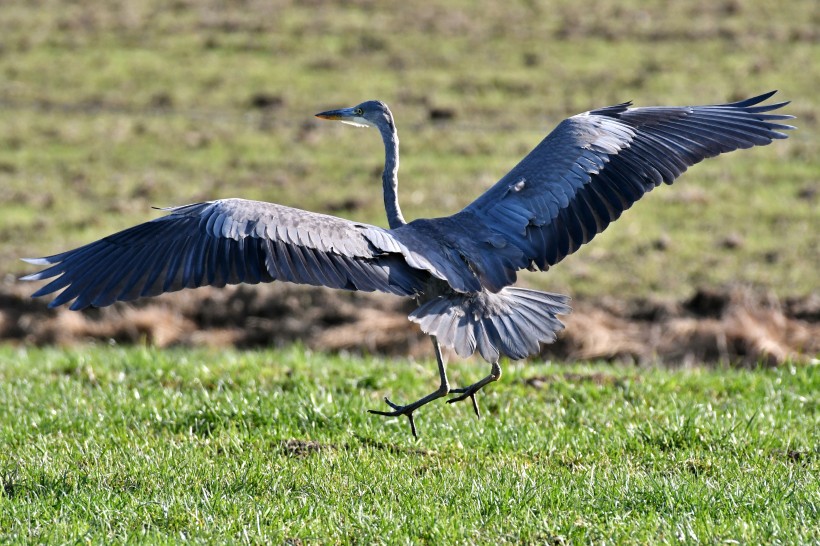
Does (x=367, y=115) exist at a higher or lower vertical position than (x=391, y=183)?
higher

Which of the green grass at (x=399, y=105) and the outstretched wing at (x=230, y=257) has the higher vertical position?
the green grass at (x=399, y=105)

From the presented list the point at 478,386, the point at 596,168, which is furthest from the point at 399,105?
the point at 478,386

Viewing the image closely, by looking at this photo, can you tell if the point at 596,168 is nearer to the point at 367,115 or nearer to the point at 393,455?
the point at 367,115

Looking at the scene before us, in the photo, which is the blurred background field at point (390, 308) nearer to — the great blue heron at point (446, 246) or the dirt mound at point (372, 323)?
the dirt mound at point (372, 323)

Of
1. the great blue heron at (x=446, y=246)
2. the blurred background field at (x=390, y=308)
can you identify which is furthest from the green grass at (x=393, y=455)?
the great blue heron at (x=446, y=246)

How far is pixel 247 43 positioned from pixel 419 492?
804 inches

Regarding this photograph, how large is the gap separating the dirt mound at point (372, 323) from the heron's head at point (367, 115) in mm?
4702

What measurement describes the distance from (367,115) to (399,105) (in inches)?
537

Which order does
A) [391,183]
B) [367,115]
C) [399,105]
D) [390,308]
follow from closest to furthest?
1. [391,183]
2. [367,115]
3. [390,308]
4. [399,105]

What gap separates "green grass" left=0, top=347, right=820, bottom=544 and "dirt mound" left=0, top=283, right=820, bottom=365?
3.61m

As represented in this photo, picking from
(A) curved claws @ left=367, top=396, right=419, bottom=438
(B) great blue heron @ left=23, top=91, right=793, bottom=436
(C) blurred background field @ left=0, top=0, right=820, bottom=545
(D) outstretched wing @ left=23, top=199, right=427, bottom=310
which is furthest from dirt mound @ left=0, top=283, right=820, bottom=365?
(D) outstretched wing @ left=23, top=199, right=427, bottom=310

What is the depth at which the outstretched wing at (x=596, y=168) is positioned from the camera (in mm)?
6555

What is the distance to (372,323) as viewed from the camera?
42.4 feet

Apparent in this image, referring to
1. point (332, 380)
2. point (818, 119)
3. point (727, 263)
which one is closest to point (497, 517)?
point (332, 380)
